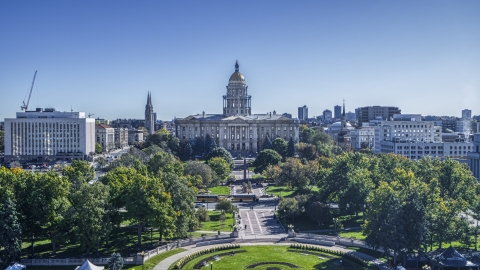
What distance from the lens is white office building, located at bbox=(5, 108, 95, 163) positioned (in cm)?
15612

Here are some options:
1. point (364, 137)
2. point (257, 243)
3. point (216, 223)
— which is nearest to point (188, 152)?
point (364, 137)

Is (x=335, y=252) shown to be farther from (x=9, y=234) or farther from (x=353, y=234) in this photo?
(x=9, y=234)

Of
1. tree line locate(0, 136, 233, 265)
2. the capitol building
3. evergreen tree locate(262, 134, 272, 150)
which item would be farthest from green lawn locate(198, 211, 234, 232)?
the capitol building

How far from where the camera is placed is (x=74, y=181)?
7138cm

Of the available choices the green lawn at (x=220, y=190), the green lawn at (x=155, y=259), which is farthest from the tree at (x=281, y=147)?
the green lawn at (x=155, y=259)

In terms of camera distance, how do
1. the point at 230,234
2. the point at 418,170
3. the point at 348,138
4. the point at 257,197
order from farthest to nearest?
the point at 348,138 → the point at 257,197 → the point at 418,170 → the point at 230,234

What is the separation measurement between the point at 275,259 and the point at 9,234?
2962 centimetres

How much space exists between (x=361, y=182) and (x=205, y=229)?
25017mm

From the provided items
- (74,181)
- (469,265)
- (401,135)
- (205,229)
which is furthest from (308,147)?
(469,265)

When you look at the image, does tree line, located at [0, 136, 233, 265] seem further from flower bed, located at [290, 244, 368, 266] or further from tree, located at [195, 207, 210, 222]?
flower bed, located at [290, 244, 368, 266]

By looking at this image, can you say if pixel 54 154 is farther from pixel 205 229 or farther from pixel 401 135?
pixel 401 135

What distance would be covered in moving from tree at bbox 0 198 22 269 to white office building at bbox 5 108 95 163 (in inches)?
4362

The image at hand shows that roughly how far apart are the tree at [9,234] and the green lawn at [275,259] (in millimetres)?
18530

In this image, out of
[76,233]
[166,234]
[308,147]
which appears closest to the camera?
[76,233]
